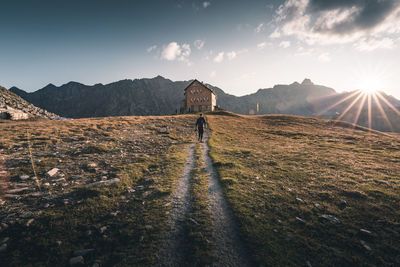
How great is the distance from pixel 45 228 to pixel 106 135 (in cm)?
1343

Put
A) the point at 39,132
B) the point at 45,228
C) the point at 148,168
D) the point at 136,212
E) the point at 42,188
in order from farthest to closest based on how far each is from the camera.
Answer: the point at 39,132 → the point at 148,168 → the point at 42,188 → the point at 136,212 → the point at 45,228

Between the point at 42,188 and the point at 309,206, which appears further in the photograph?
the point at 42,188

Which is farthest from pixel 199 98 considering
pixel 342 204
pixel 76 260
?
pixel 76 260

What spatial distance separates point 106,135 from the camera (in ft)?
53.9

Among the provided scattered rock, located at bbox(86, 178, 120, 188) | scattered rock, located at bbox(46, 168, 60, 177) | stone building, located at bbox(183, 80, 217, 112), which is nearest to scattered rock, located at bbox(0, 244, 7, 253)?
scattered rock, located at bbox(86, 178, 120, 188)

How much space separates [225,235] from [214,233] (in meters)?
0.32

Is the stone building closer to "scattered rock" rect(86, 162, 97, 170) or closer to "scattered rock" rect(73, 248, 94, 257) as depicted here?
"scattered rock" rect(86, 162, 97, 170)

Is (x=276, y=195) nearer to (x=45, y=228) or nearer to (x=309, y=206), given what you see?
(x=309, y=206)

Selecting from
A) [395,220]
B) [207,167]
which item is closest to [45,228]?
[207,167]

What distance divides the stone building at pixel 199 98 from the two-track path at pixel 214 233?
68.0 meters

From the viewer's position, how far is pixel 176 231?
15.3 ft

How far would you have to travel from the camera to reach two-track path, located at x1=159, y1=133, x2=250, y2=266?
3775 mm

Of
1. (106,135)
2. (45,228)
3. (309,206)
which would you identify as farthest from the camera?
(106,135)

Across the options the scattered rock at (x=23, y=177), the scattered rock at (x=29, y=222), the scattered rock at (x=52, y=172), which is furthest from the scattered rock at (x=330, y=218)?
the scattered rock at (x=23, y=177)
